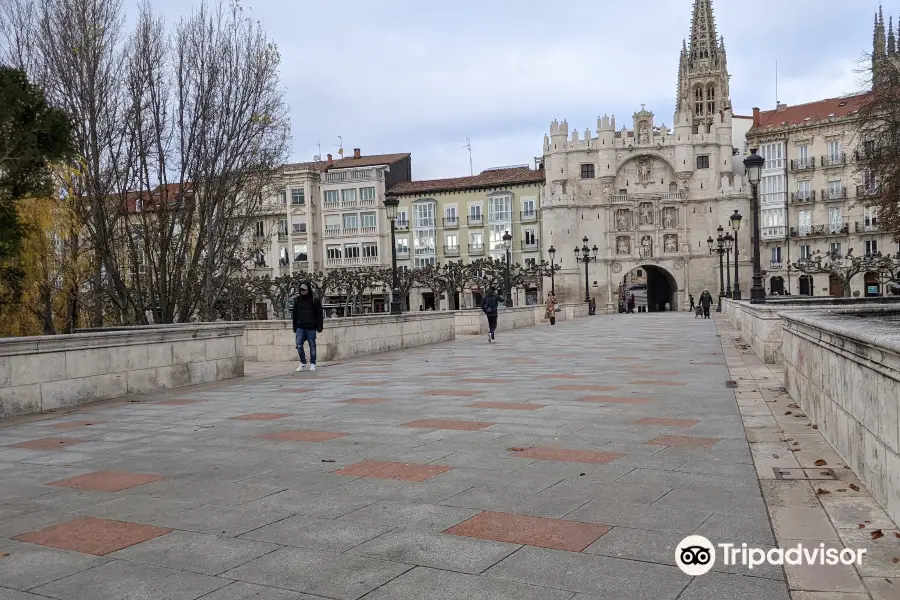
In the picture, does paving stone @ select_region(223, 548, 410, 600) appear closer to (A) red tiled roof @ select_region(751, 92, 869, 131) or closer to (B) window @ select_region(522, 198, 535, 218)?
(B) window @ select_region(522, 198, 535, 218)

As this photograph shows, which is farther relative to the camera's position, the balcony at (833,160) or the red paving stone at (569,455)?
the balcony at (833,160)

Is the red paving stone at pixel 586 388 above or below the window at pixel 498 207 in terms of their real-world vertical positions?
below

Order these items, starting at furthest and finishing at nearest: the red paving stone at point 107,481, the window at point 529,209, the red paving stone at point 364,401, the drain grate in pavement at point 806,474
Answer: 1. the window at point 529,209
2. the red paving stone at point 364,401
3. the red paving stone at point 107,481
4. the drain grate in pavement at point 806,474

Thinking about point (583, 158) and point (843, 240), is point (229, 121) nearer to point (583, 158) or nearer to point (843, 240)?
point (583, 158)

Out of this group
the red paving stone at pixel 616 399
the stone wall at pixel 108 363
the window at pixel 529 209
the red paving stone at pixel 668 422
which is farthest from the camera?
the window at pixel 529 209

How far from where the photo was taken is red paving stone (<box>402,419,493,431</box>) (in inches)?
312

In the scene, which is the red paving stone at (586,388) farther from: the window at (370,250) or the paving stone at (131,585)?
the window at (370,250)

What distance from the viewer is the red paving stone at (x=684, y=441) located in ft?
22.2

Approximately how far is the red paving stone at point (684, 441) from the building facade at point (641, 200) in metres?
65.5

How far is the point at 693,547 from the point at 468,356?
14.0 m

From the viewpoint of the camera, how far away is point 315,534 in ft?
14.5

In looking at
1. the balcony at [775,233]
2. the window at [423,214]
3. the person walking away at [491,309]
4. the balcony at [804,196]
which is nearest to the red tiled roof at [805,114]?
the balcony at [804,196]

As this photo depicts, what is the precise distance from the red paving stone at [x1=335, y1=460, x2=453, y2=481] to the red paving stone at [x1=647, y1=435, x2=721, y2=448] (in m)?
2.06

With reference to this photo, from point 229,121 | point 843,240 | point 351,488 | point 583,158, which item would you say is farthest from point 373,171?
point 351,488
